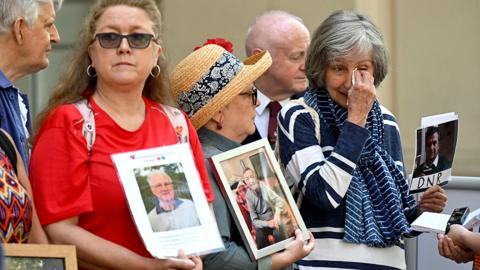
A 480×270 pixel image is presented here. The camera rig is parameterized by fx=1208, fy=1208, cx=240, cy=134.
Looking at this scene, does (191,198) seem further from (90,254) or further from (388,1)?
(388,1)

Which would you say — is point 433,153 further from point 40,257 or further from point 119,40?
point 40,257

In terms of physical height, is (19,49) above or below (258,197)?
above

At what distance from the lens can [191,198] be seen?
4.29 meters

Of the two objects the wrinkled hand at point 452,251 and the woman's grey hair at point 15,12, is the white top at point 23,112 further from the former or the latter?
the wrinkled hand at point 452,251

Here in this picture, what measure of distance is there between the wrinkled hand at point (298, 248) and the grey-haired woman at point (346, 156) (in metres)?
0.25

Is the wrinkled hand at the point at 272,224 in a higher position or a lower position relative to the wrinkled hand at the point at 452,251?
higher

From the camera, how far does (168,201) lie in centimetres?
421

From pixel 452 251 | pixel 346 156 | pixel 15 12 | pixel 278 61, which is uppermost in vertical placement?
pixel 15 12

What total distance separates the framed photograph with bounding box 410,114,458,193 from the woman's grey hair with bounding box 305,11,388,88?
378mm

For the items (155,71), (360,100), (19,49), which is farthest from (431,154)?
(19,49)

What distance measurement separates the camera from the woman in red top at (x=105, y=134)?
166 inches

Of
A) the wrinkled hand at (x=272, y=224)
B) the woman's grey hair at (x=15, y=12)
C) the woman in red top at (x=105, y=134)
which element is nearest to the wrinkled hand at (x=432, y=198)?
the wrinkled hand at (x=272, y=224)

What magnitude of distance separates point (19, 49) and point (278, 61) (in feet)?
7.65

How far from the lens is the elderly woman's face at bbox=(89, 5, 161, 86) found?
176 inches
